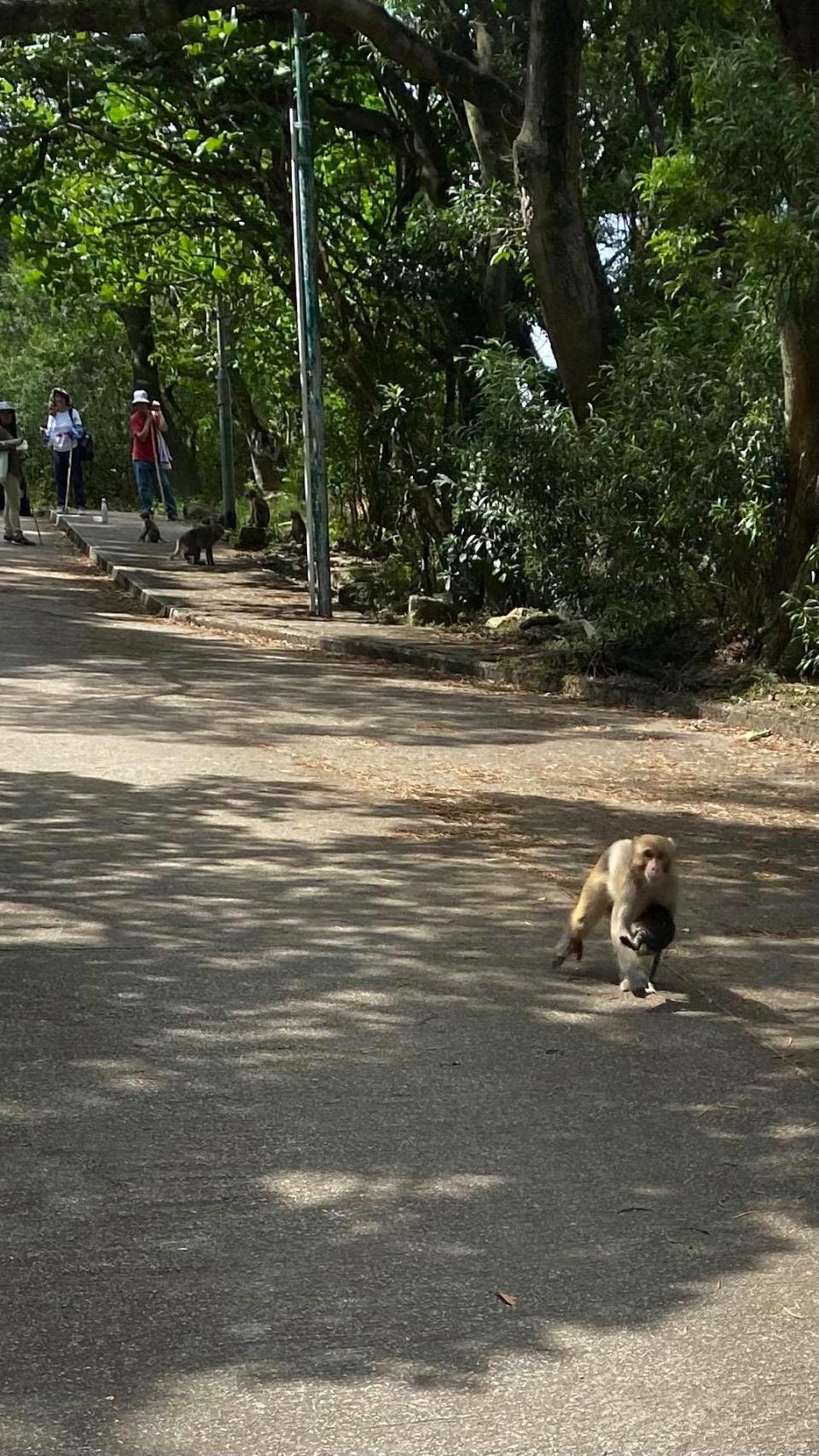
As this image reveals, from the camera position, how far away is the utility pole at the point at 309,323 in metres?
17.5

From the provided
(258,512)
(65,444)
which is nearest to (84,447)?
(65,444)

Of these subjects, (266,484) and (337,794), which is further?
(266,484)

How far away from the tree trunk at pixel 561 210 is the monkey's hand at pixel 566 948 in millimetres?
9088

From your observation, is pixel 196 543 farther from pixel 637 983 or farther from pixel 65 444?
pixel 637 983

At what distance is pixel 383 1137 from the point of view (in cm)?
508

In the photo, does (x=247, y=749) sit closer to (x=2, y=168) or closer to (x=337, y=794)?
(x=337, y=794)

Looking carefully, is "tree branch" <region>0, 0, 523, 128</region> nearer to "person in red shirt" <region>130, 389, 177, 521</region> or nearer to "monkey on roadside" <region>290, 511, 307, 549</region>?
"person in red shirt" <region>130, 389, 177, 521</region>

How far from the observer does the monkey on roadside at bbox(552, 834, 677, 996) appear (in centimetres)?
634

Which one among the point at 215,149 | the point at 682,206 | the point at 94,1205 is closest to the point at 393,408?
the point at 215,149

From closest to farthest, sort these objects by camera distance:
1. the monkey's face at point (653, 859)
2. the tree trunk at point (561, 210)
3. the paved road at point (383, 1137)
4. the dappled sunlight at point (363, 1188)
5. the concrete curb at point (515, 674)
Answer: the paved road at point (383, 1137)
the dappled sunlight at point (363, 1188)
the monkey's face at point (653, 859)
the concrete curb at point (515, 674)
the tree trunk at point (561, 210)

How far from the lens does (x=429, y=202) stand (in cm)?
1948

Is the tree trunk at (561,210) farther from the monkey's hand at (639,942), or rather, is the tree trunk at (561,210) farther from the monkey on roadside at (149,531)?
the monkey on roadside at (149,531)

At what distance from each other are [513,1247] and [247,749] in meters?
7.10

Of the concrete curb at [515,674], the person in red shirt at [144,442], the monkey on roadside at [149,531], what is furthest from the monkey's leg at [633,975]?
the monkey on roadside at [149,531]
